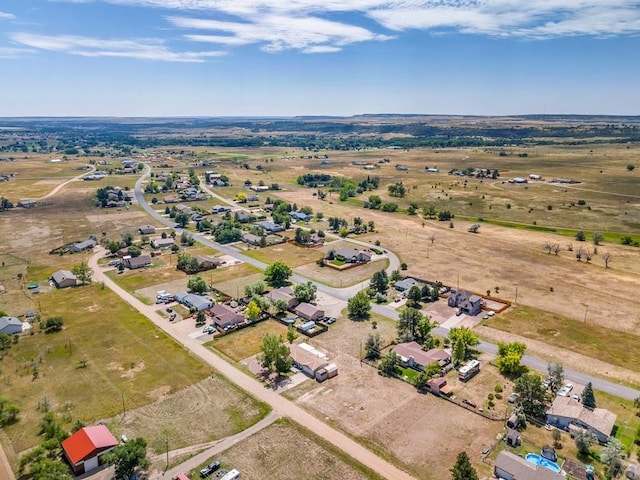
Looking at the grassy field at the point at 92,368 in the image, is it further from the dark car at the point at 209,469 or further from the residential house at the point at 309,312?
the residential house at the point at 309,312

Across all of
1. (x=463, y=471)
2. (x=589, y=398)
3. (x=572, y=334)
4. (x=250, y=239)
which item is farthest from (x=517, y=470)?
(x=250, y=239)

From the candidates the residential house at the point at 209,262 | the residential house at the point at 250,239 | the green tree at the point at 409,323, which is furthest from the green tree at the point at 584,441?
the residential house at the point at 250,239

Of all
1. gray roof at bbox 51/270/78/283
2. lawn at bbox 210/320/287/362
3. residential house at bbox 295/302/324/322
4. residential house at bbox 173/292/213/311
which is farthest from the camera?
gray roof at bbox 51/270/78/283

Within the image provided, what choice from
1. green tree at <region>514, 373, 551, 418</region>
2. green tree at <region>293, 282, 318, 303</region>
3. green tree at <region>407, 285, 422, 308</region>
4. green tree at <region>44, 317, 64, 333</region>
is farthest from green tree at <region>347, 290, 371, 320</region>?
green tree at <region>44, 317, 64, 333</region>

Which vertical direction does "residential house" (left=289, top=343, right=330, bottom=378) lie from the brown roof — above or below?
below

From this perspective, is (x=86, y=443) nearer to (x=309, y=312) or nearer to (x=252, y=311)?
A: (x=252, y=311)

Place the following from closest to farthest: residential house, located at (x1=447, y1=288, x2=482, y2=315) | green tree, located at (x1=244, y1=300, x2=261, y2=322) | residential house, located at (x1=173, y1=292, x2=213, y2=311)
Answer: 1. green tree, located at (x1=244, y1=300, x2=261, y2=322)
2. residential house, located at (x1=447, y1=288, x2=482, y2=315)
3. residential house, located at (x1=173, y1=292, x2=213, y2=311)

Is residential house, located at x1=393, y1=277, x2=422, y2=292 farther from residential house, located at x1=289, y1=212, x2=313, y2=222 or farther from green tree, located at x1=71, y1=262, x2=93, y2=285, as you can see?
green tree, located at x1=71, y1=262, x2=93, y2=285
